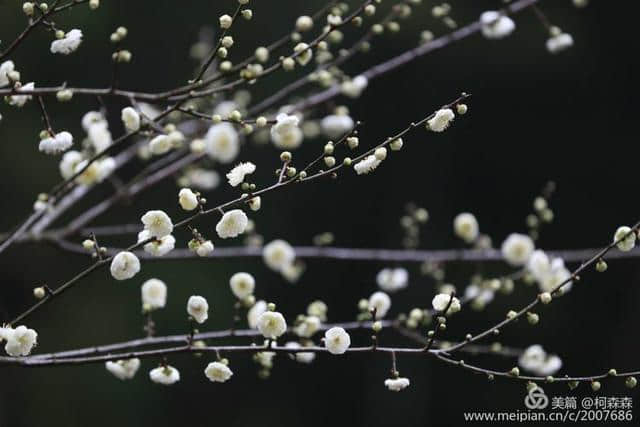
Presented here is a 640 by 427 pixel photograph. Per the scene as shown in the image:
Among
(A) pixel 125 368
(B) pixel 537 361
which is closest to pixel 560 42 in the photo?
(B) pixel 537 361

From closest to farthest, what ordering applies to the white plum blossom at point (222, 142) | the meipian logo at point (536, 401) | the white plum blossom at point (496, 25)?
the white plum blossom at point (222, 142) → the meipian logo at point (536, 401) → the white plum blossom at point (496, 25)

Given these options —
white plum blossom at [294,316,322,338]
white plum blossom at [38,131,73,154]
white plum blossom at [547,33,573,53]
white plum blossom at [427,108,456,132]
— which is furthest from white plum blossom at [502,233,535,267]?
white plum blossom at [38,131,73,154]

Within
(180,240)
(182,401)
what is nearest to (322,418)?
(182,401)

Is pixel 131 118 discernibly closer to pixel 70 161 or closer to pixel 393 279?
pixel 70 161

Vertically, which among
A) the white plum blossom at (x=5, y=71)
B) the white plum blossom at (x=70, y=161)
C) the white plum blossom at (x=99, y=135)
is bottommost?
the white plum blossom at (x=70, y=161)

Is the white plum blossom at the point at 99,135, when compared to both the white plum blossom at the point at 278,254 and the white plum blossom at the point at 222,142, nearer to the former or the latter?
the white plum blossom at the point at 278,254

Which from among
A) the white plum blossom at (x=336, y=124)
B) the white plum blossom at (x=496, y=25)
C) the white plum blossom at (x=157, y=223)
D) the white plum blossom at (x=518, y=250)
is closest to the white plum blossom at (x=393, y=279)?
the white plum blossom at (x=518, y=250)

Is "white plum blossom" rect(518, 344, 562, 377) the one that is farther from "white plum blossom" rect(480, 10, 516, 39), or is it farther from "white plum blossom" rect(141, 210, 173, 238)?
"white plum blossom" rect(141, 210, 173, 238)
